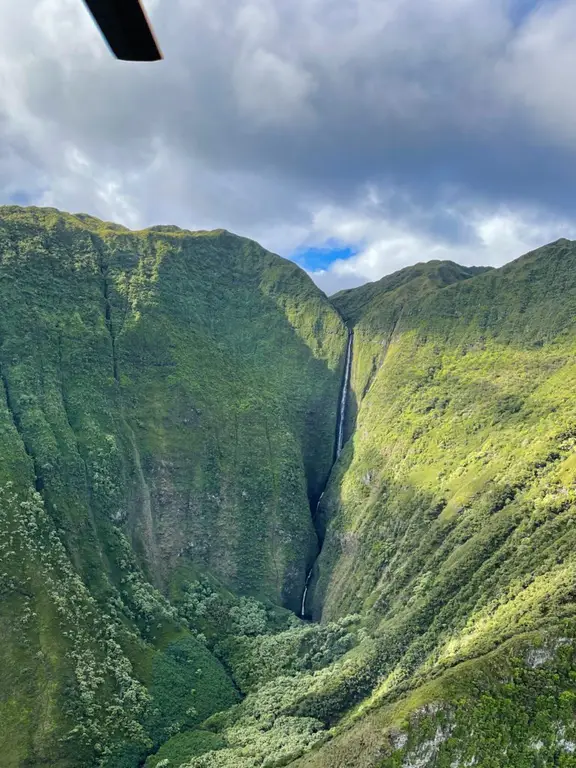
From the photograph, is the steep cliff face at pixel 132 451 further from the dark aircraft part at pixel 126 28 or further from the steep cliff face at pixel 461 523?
the dark aircraft part at pixel 126 28

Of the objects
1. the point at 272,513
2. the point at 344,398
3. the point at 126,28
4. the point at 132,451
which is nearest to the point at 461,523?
the point at 272,513

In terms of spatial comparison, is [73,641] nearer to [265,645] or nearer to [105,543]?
[105,543]

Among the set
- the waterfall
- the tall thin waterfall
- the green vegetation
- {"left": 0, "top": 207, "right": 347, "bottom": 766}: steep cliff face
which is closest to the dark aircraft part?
the green vegetation

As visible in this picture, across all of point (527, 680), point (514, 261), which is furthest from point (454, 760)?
point (514, 261)

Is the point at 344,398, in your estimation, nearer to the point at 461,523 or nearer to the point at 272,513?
the point at 272,513

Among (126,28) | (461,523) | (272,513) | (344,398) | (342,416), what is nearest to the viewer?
(126,28)
